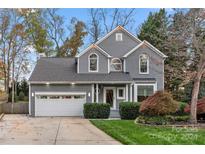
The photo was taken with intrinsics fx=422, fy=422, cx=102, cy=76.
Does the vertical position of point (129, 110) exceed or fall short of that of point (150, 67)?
it falls short

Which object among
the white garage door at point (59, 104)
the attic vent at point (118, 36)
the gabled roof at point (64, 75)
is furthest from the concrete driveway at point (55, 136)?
the attic vent at point (118, 36)

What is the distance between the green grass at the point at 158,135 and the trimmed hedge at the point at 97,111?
18.3 feet

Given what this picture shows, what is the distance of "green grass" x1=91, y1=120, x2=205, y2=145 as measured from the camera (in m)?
11.3

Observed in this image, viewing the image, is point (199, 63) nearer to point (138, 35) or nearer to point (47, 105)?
point (138, 35)

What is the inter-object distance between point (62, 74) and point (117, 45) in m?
3.39

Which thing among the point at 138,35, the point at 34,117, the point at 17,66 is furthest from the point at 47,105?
the point at 138,35

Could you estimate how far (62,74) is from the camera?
22.7 meters

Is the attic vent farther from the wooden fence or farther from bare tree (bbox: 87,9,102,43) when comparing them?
the wooden fence

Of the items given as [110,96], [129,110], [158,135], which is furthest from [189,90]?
[158,135]

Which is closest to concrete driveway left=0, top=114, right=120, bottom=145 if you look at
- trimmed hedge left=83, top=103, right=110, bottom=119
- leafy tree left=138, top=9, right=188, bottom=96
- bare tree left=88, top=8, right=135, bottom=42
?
leafy tree left=138, top=9, right=188, bottom=96

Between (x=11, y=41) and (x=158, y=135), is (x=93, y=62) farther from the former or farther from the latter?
(x=158, y=135)

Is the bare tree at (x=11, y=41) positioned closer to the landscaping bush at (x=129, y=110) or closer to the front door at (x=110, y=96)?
the front door at (x=110, y=96)

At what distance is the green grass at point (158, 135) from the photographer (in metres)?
11.3
